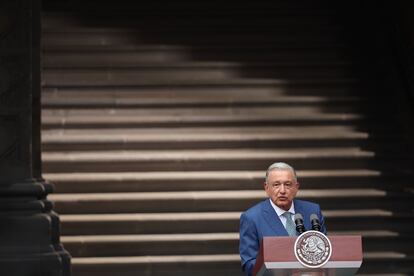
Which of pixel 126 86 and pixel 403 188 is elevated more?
pixel 126 86

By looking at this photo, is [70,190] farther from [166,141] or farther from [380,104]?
[380,104]

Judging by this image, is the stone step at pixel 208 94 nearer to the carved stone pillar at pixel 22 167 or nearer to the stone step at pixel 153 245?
the stone step at pixel 153 245

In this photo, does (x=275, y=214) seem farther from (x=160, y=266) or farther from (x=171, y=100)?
(x=171, y=100)

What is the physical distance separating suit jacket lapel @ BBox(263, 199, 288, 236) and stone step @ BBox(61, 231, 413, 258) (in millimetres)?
6048

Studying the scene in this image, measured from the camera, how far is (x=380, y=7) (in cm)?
1664

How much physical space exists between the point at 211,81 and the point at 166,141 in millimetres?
1224

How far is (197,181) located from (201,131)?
825 mm

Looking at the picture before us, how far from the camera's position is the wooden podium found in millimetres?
6371

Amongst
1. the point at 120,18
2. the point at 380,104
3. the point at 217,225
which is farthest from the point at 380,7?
the point at 217,225

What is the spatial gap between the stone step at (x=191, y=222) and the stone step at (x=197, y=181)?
0.35m

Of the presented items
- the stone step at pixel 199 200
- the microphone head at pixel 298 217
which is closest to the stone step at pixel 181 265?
the stone step at pixel 199 200

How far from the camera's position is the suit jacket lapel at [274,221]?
7.27 m

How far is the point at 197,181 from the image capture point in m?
13.9

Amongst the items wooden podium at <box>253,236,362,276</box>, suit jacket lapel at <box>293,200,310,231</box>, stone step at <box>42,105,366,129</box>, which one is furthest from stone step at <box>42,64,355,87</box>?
wooden podium at <box>253,236,362,276</box>
